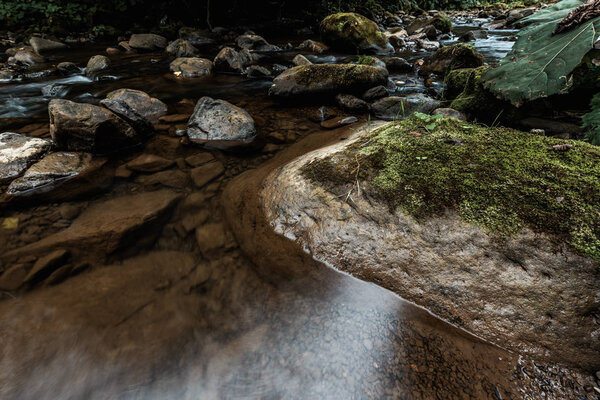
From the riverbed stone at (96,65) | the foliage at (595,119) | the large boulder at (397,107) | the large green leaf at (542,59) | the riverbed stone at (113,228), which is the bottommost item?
the riverbed stone at (96,65)

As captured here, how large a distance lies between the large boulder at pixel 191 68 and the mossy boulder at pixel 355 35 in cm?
495

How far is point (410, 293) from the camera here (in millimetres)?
1863

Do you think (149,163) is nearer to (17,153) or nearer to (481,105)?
(17,153)

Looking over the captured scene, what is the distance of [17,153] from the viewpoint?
11.0 feet

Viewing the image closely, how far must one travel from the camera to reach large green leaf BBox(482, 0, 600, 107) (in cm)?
149

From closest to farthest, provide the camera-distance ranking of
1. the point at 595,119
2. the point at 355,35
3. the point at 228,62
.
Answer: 1. the point at 595,119
2. the point at 228,62
3. the point at 355,35

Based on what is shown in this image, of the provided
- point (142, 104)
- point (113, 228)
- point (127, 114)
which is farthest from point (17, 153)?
point (113, 228)

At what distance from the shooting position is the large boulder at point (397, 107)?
4605 mm

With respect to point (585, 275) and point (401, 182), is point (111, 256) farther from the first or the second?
point (585, 275)

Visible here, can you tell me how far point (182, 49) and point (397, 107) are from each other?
25.9 ft

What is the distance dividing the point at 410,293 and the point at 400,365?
0.46 meters

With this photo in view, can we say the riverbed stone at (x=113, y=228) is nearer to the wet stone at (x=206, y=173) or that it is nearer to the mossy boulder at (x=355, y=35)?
the wet stone at (x=206, y=173)

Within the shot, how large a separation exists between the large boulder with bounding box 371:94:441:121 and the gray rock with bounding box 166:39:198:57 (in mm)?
7156

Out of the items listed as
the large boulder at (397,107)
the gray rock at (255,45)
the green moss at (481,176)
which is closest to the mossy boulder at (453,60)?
the large boulder at (397,107)
